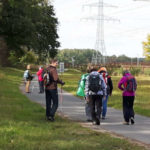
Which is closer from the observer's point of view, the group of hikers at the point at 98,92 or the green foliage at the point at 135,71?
the group of hikers at the point at 98,92

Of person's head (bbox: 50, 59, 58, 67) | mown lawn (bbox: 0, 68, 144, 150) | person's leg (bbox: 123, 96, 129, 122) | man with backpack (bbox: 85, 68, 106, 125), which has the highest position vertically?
person's head (bbox: 50, 59, 58, 67)


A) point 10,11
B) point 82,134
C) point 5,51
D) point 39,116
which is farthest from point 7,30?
point 82,134

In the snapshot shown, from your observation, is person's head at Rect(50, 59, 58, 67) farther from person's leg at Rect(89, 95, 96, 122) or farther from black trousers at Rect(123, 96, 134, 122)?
black trousers at Rect(123, 96, 134, 122)

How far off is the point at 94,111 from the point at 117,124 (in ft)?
2.42

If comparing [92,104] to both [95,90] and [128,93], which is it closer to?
[95,90]

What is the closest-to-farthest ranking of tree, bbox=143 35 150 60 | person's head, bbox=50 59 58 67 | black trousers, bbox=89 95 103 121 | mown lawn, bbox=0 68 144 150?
mown lawn, bbox=0 68 144 150 → black trousers, bbox=89 95 103 121 → person's head, bbox=50 59 58 67 → tree, bbox=143 35 150 60

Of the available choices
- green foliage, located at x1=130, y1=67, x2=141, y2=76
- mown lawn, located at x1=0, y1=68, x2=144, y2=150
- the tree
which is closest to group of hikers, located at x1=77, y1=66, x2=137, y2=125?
mown lawn, located at x1=0, y1=68, x2=144, y2=150

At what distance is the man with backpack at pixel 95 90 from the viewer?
39.9 ft

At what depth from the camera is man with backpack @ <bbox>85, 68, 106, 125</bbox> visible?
12148 millimetres

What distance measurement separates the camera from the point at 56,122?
12.2 meters

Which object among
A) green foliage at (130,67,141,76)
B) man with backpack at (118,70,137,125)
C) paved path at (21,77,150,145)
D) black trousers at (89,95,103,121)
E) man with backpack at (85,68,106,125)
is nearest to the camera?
paved path at (21,77,150,145)

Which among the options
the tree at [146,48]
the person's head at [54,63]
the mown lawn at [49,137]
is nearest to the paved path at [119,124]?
the mown lawn at [49,137]

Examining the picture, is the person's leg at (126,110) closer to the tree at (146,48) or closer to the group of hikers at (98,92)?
the group of hikers at (98,92)

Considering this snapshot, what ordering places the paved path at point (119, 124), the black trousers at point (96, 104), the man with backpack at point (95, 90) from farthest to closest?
the black trousers at point (96, 104), the man with backpack at point (95, 90), the paved path at point (119, 124)
